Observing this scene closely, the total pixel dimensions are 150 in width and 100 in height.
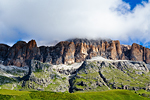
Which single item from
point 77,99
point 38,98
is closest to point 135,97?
point 77,99

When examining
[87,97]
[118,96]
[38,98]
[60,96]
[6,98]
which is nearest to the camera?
[6,98]

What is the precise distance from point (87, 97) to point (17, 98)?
80725mm

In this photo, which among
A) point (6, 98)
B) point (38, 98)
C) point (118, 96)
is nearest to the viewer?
point (6, 98)

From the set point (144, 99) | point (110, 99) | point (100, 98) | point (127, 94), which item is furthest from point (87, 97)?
point (144, 99)

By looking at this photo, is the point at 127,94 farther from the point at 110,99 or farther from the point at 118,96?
the point at 110,99

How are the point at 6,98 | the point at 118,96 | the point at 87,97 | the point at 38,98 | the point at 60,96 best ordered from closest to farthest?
1. the point at 6,98
2. the point at 38,98
3. the point at 60,96
4. the point at 87,97
5. the point at 118,96

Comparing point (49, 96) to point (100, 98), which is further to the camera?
point (100, 98)

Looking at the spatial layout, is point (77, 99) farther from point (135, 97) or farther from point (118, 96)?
point (135, 97)

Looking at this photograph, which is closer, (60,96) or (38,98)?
(38,98)

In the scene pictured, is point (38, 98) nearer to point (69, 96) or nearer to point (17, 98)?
point (17, 98)

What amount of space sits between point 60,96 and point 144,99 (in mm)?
105904

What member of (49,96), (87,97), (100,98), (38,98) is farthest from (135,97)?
(38,98)

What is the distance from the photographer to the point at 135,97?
19050 centimetres

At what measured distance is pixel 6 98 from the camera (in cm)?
14500
